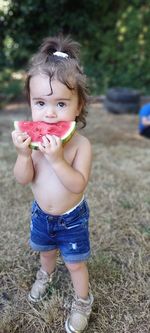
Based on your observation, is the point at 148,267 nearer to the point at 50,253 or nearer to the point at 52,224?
the point at 50,253

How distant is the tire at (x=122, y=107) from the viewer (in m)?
6.86

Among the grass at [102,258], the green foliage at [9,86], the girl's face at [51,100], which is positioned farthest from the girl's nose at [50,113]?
the green foliage at [9,86]

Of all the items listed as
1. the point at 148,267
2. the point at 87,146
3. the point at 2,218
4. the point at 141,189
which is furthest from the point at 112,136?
the point at 87,146

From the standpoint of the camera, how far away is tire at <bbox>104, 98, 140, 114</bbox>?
6.86 m

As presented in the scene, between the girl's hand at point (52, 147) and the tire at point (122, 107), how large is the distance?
530 cm

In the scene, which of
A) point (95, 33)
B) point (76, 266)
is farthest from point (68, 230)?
point (95, 33)

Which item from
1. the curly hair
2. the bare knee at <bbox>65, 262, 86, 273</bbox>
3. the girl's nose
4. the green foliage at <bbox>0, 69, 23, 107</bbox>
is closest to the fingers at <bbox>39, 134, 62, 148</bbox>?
the girl's nose

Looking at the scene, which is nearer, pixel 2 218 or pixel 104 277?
pixel 104 277

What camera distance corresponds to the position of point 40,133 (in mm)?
1772

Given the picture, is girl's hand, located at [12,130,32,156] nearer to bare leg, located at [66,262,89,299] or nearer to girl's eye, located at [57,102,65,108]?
girl's eye, located at [57,102,65,108]

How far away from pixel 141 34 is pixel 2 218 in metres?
5.75

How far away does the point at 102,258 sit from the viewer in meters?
2.53

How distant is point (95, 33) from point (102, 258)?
6.19 metres

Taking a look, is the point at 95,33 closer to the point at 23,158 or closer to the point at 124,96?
the point at 124,96
